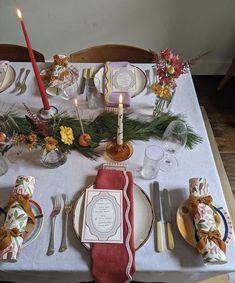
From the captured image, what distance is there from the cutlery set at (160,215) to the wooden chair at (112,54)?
74 centimetres

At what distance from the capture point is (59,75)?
114 centimetres

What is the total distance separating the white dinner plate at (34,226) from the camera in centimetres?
76

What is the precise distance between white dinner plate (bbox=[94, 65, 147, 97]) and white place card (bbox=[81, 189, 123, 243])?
462 mm

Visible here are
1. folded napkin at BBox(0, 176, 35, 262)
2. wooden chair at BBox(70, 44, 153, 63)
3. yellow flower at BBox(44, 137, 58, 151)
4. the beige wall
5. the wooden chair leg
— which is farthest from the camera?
the wooden chair leg

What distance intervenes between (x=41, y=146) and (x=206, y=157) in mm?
583

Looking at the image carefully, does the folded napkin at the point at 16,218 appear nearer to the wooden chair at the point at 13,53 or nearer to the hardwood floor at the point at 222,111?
the wooden chair at the point at 13,53

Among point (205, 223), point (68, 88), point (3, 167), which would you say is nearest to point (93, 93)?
point (68, 88)

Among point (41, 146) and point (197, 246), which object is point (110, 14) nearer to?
point (41, 146)

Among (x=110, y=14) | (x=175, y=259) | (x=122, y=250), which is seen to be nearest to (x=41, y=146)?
(x=122, y=250)

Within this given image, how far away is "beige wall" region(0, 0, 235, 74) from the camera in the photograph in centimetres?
182

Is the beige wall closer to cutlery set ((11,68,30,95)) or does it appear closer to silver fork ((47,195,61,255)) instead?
cutlery set ((11,68,30,95))

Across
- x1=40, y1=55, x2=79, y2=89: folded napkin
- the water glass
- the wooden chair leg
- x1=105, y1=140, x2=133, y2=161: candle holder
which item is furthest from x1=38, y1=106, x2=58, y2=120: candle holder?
the wooden chair leg

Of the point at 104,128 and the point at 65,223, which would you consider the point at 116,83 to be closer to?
the point at 104,128

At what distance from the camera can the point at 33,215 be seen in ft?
2.59
